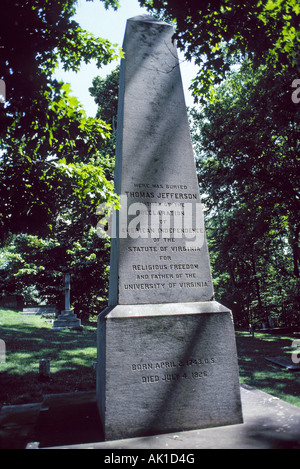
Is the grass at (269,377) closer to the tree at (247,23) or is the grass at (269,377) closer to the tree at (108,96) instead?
the tree at (247,23)

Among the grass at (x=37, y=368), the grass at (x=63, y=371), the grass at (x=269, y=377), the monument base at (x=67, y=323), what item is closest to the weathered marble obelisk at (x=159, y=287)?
the grass at (x=37, y=368)

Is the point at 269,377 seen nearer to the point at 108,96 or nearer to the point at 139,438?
the point at 139,438

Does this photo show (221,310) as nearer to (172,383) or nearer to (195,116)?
(172,383)

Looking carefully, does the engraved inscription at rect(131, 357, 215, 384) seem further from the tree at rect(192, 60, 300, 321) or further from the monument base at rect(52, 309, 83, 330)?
the monument base at rect(52, 309, 83, 330)

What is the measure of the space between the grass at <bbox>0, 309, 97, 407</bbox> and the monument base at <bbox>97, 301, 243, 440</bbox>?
292 cm

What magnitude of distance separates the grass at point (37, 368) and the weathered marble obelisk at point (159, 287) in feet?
7.91

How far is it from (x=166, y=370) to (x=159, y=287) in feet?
2.83

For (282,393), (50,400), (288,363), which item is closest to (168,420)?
(50,400)

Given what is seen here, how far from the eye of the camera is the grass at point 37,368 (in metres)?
5.67

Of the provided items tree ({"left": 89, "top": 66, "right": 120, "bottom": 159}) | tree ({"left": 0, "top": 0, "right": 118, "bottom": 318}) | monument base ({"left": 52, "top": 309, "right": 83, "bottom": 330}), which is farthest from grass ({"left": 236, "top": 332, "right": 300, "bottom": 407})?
tree ({"left": 89, "top": 66, "right": 120, "bottom": 159})

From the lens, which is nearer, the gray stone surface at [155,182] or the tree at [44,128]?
the gray stone surface at [155,182]

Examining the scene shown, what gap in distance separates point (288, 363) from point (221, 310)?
677 cm

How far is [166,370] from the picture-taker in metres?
3.20

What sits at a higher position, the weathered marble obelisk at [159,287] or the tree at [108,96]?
the tree at [108,96]
